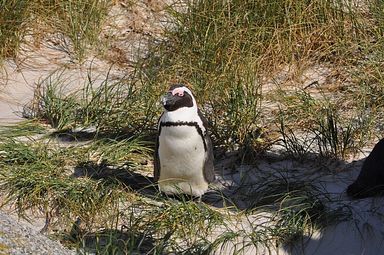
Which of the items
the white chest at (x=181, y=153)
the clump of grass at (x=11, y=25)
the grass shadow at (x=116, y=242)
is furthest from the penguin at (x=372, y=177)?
the clump of grass at (x=11, y=25)

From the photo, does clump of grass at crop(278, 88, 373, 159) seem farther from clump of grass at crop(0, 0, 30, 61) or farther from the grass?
clump of grass at crop(0, 0, 30, 61)

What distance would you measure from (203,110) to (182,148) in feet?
3.58

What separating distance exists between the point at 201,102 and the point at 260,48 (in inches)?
31.7

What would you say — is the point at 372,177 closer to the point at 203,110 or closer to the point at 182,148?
the point at 182,148

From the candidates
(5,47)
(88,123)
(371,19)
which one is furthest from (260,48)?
(5,47)

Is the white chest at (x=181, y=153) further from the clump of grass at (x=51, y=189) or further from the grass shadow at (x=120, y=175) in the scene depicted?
the clump of grass at (x=51, y=189)

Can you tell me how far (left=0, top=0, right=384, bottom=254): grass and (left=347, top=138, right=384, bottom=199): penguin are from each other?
242 millimetres

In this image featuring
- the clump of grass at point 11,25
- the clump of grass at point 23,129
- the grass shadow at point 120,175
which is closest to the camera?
the grass shadow at point 120,175

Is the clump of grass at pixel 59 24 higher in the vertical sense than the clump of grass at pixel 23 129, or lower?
higher

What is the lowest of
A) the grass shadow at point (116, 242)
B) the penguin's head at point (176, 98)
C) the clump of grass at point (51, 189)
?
the grass shadow at point (116, 242)

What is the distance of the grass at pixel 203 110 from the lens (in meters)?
5.76

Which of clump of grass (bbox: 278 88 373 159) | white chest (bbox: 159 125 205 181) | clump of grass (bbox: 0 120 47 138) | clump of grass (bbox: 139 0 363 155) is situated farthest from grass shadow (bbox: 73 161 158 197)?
clump of grass (bbox: 278 88 373 159)

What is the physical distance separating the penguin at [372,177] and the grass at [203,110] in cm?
24

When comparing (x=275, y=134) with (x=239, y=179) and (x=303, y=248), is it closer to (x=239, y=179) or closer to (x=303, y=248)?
(x=239, y=179)
